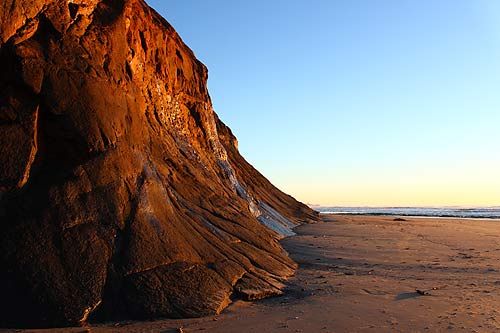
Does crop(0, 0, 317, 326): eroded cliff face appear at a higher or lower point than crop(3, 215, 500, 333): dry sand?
higher

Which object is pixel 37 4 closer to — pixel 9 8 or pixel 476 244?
pixel 9 8

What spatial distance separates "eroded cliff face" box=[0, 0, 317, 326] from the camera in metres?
5.19

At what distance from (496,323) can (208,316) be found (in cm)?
332

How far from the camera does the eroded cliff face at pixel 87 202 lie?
204 inches

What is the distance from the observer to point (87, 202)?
5.81 metres

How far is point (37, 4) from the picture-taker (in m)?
6.09

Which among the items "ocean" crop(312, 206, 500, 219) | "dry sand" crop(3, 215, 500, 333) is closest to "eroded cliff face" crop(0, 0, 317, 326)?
"dry sand" crop(3, 215, 500, 333)

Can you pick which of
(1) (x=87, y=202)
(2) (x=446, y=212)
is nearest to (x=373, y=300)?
(1) (x=87, y=202)

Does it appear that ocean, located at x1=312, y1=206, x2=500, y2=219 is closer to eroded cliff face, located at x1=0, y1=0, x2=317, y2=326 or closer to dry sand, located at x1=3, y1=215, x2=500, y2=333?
dry sand, located at x1=3, y1=215, x2=500, y2=333

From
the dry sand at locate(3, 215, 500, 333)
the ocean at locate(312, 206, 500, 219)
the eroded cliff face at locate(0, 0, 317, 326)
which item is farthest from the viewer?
the ocean at locate(312, 206, 500, 219)

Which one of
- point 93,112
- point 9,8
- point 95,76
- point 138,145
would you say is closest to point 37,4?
point 9,8

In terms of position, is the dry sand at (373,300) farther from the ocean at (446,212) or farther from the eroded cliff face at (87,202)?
the ocean at (446,212)

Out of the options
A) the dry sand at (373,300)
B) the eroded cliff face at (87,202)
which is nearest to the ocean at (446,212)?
the dry sand at (373,300)

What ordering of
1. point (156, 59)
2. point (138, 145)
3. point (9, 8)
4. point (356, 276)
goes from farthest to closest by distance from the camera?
point (156, 59) < point (356, 276) < point (138, 145) < point (9, 8)
